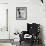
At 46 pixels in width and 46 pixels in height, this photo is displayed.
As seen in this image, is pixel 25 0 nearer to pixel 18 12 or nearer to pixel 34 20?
pixel 18 12

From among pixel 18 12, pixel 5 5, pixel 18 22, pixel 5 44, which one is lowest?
pixel 5 44

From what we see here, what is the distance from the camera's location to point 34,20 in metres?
3.12

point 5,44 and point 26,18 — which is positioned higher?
point 26,18

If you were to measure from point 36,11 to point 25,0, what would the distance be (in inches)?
17.8

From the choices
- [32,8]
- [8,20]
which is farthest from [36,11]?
[8,20]

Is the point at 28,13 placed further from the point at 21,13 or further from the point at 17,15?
the point at 17,15

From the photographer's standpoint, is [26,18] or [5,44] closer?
[5,44]

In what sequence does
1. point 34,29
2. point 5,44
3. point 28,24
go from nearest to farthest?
1. point 5,44
2. point 34,29
3. point 28,24

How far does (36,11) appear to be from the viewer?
10.2 ft

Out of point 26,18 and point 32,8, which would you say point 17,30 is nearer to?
point 26,18

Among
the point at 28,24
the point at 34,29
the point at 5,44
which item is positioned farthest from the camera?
the point at 28,24

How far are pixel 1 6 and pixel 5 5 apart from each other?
117 millimetres

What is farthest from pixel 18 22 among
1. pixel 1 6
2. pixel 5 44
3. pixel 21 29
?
pixel 5 44

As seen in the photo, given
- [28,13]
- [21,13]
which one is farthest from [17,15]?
[28,13]
